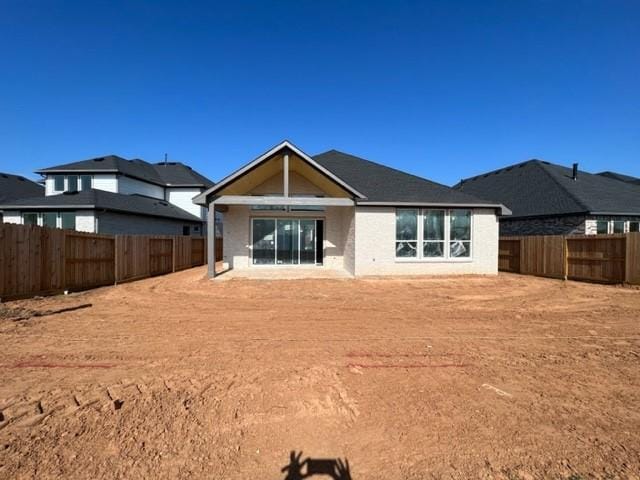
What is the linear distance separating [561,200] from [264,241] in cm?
1772

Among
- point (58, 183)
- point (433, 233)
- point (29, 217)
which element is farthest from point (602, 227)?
point (58, 183)

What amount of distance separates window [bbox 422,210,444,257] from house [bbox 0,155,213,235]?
1532 cm

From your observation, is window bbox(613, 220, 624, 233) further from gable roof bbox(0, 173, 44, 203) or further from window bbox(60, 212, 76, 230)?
gable roof bbox(0, 173, 44, 203)

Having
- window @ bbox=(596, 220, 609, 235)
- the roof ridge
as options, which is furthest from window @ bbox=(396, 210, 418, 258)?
window @ bbox=(596, 220, 609, 235)

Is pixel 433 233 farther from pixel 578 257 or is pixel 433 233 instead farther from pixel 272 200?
pixel 272 200

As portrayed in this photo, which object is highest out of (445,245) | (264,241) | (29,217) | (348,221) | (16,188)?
(16,188)

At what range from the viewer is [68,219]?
20.4 m

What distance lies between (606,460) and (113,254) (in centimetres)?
1411

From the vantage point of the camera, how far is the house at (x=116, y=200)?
20375 millimetres

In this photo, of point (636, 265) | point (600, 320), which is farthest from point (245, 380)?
point (636, 265)

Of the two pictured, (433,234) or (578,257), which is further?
(433,234)

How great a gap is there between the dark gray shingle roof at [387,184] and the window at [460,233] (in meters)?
0.62

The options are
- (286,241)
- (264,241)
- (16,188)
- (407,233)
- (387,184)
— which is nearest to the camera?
(407,233)

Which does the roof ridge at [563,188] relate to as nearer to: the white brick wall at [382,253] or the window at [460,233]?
the window at [460,233]
